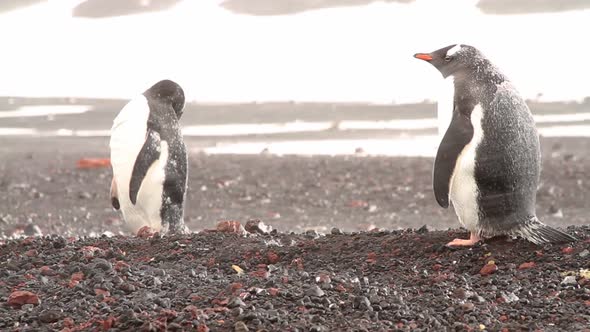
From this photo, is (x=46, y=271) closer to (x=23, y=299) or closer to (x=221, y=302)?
(x=23, y=299)

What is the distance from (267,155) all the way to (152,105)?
17.9 feet

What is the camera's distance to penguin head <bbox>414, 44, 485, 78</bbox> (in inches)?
222

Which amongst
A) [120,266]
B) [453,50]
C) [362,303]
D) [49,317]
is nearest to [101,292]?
[49,317]

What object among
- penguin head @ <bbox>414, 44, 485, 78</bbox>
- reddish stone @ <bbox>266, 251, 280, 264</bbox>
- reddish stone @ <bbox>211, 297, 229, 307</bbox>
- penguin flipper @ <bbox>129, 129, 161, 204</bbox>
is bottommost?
reddish stone @ <bbox>266, 251, 280, 264</bbox>

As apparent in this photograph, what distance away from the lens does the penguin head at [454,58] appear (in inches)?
222

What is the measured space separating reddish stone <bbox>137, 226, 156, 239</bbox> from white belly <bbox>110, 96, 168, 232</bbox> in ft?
0.73

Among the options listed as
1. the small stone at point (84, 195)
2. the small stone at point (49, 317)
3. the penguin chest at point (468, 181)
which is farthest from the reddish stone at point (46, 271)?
the small stone at point (84, 195)

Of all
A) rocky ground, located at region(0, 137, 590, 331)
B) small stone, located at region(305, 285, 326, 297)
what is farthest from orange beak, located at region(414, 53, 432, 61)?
small stone, located at region(305, 285, 326, 297)

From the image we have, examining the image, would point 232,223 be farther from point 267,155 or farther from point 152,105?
point 267,155

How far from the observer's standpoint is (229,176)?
10828 millimetres

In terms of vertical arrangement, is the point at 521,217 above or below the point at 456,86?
below

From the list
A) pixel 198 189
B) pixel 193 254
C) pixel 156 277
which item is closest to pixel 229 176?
pixel 198 189

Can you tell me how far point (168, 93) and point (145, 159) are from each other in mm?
542

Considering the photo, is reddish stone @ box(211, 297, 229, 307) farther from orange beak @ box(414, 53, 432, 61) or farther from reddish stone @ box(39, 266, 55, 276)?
orange beak @ box(414, 53, 432, 61)
